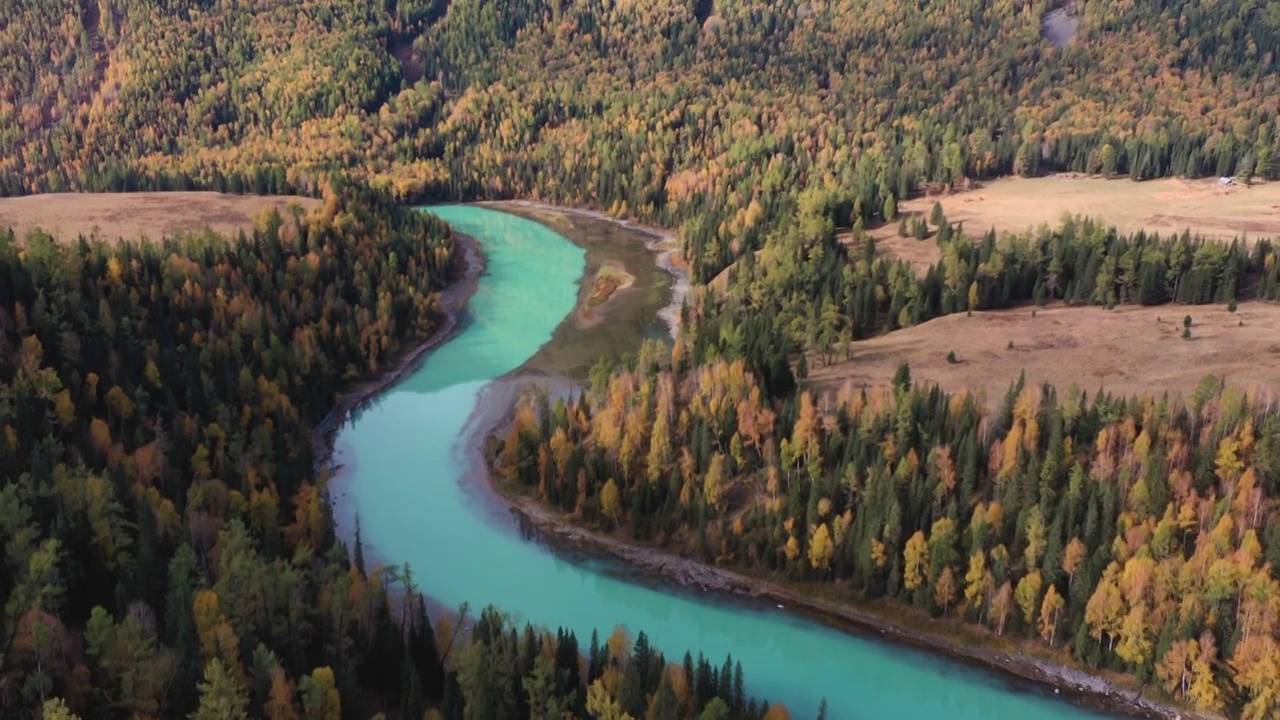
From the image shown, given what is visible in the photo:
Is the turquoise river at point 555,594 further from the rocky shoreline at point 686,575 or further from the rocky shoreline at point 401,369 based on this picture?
the rocky shoreline at point 401,369

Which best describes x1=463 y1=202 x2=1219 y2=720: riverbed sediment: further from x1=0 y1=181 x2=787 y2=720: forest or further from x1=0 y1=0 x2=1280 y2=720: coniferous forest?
x1=0 y1=181 x2=787 y2=720: forest

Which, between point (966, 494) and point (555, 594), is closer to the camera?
point (966, 494)

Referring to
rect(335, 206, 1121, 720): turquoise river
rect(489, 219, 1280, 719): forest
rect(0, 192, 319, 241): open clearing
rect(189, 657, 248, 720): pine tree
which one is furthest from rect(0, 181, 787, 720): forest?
rect(0, 192, 319, 241): open clearing

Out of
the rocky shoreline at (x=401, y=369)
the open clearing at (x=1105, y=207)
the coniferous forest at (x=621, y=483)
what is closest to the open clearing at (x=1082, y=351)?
the coniferous forest at (x=621, y=483)

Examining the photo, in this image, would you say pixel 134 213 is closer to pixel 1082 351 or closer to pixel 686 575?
pixel 686 575

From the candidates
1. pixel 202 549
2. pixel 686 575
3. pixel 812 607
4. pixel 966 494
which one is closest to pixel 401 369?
pixel 202 549
